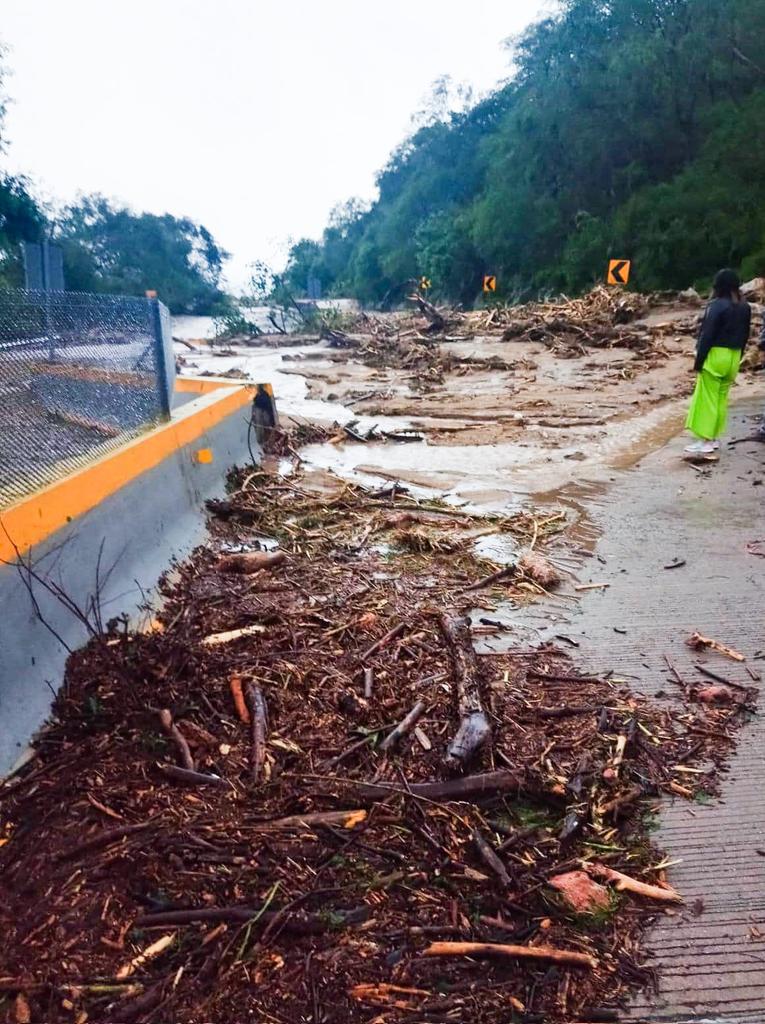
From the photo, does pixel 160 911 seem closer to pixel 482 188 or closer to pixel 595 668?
pixel 595 668

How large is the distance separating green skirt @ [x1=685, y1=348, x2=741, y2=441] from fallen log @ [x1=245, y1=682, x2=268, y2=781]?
705cm

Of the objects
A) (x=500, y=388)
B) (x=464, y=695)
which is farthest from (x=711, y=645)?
(x=500, y=388)

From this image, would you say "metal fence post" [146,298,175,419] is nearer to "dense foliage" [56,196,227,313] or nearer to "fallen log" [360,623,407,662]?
"fallen log" [360,623,407,662]

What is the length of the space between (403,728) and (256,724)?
590 millimetres

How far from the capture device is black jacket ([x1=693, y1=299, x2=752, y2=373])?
8.70m

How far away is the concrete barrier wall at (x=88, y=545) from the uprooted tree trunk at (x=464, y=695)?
1.62 meters

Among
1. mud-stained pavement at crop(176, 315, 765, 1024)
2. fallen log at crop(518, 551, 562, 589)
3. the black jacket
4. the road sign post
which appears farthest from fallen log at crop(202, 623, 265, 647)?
the road sign post

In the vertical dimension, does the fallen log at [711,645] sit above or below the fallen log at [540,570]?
above

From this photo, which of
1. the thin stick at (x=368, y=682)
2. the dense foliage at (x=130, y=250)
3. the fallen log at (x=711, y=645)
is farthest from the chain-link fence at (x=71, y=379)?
the dense foliage at (x=130, y=250)

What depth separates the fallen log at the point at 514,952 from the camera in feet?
7.38

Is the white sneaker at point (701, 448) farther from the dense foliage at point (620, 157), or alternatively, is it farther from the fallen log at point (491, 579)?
the dense foliage at point (620, 157)

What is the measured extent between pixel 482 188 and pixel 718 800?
6552 cm

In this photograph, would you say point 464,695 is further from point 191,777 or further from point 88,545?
point 88,545

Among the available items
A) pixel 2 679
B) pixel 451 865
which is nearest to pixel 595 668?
pixel 451 865
